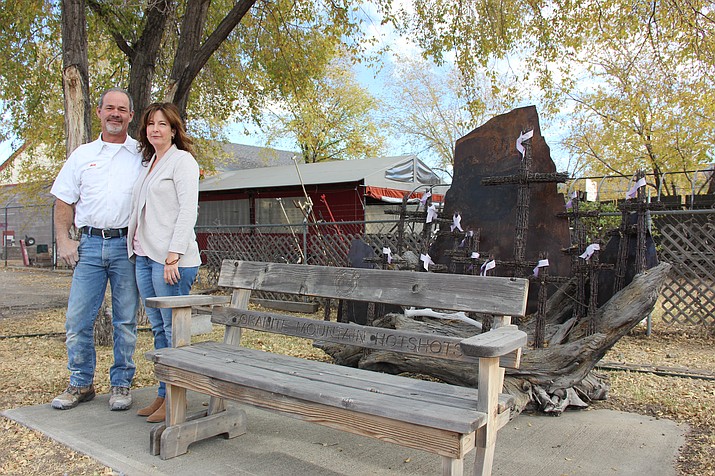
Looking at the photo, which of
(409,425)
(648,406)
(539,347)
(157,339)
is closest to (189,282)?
(157,339)

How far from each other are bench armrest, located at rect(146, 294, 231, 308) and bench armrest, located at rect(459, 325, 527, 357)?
1619 mm

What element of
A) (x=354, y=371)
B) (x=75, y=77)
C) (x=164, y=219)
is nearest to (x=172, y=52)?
(x=75, y=77)

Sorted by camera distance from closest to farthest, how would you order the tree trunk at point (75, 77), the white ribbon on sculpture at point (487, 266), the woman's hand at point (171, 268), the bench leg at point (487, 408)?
the bench leg at point (487, 408)
the woman's hand at point (171, 268)
the white ribbon on sculpture at point (487, 266)
the tree trunk at point (75, 77)

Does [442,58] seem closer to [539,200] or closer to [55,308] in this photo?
[539,200]

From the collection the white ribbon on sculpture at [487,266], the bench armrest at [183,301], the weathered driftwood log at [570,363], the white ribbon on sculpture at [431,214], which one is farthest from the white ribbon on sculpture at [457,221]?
the bench armrest at [183,301]

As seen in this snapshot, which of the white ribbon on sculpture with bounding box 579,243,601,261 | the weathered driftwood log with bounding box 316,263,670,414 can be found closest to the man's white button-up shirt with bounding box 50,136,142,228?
the weathered driftwood log with bounding box 316,263,670,414

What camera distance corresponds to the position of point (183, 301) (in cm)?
324

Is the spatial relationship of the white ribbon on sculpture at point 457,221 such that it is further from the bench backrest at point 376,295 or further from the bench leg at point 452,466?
the bench leg at point 452,466

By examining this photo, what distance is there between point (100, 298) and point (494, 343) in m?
2.69

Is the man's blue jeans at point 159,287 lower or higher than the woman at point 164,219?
lower

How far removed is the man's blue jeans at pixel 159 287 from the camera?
11.6ft

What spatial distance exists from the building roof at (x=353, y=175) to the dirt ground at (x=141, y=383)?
7.94 meters

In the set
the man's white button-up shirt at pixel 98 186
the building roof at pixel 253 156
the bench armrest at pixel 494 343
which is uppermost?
the building roof at pixel 253 156

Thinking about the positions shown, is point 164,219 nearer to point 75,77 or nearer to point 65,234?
point 65,234
